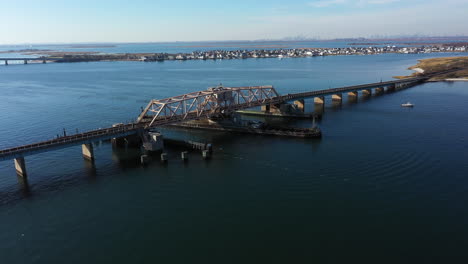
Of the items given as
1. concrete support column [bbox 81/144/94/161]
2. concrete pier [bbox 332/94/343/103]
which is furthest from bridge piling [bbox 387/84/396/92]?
concrete support column [bbox 81/144/94/161]

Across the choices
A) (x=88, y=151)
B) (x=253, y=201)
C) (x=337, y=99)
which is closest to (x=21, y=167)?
(x=88, y=151)

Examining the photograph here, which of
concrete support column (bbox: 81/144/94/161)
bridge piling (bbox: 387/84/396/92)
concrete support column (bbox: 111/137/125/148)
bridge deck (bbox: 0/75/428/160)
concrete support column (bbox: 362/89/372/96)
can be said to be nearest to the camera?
bridge deck (bbox: 0/75/428/160)

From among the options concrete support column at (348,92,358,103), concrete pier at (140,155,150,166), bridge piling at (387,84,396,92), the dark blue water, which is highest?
bridge piling at (387,84,396,92)

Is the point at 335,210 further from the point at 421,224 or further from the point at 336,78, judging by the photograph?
the point at 336,78

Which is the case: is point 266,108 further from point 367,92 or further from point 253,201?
point 253,201

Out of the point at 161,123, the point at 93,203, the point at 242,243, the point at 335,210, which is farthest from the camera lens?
the point at 161,123

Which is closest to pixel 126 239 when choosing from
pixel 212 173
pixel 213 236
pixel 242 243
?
pixel 213 236

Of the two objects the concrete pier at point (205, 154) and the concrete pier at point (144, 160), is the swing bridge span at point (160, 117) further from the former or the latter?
the concrete pier at point (205, 154)

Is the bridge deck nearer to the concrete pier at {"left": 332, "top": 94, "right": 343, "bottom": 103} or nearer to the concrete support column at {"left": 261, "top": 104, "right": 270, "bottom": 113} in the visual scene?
the concrete support column at {"left": 261, "top": 104, "right": 270, "bottom": 113}
